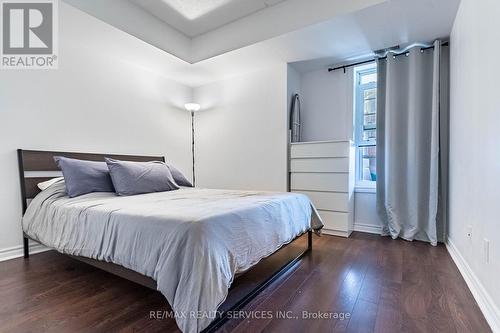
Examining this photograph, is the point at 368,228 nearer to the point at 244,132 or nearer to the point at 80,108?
the point at 244,132

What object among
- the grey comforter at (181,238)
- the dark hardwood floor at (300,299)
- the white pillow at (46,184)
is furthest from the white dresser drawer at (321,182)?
the white pillow at (46,184)

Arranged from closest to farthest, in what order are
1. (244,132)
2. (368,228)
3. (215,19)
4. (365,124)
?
(215,19) → (368,228) → (365,124) → (244,132)

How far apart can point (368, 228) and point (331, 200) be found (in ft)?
2.13

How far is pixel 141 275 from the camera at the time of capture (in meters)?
1.30

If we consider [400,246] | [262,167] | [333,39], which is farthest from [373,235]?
[333,39]

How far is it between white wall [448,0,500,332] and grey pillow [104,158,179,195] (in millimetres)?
2509

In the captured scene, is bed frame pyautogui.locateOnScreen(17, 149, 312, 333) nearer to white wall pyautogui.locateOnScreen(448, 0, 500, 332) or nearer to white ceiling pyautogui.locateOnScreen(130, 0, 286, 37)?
white wall pyautogui.locateOnScreen(448, 0, 500, 332)

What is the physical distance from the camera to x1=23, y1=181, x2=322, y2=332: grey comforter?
107 cm

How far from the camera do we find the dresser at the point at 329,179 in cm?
283

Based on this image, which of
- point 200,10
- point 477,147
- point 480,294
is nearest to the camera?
point 480,294

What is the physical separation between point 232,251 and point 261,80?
275cm

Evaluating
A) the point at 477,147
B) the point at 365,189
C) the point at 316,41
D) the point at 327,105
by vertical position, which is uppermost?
the point at 316,41

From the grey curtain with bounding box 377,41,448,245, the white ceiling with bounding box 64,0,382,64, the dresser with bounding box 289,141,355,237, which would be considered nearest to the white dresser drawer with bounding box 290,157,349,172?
the dresser with bounding box 289,141,355,237

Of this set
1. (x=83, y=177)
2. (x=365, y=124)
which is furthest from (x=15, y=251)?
(x=365, y=124)
